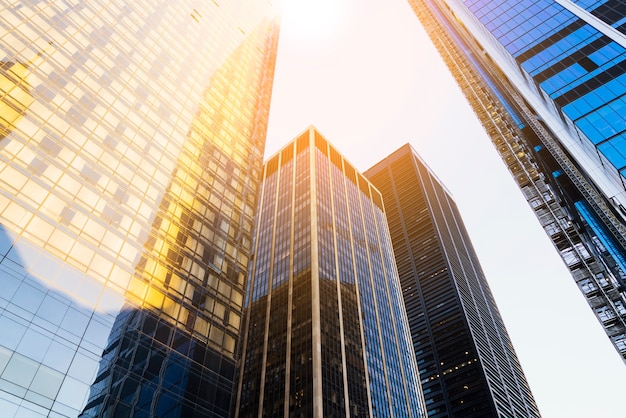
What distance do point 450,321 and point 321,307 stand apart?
68.3m

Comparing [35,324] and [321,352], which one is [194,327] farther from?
[321,352]

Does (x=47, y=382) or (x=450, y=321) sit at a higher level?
(x=450, y=321)

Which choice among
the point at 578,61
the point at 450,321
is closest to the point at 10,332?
the point at 578,61

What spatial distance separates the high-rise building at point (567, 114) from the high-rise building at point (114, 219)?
35.2 metres

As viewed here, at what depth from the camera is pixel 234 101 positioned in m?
64.6

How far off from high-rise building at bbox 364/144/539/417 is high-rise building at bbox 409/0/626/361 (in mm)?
71235

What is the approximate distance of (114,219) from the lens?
122 ft

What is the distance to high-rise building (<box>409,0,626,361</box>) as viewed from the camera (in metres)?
39.8

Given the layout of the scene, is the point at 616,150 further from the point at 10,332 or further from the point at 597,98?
the point at 10,332

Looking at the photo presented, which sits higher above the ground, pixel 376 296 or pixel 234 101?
pixel 376 296

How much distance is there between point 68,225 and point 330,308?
2798 inches

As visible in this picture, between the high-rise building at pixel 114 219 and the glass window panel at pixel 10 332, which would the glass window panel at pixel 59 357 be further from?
the glass window panel at pixel 10 332

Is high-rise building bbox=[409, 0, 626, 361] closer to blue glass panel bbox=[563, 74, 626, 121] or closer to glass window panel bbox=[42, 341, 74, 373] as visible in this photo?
blue glass panel bbox=[563, 74, 626, 121]

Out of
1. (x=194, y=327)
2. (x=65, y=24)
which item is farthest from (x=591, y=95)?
(x=65, y=24)
